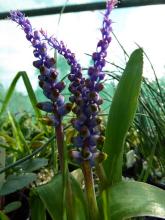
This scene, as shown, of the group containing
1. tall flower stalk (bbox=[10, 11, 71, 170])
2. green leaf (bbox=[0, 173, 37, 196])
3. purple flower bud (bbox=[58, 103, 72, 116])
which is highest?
tall flower stalk (bbox=[10, 11, 71, 170])

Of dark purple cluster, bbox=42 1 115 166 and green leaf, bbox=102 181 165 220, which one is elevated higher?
dark purple cluster, bbox=42 1 115 166

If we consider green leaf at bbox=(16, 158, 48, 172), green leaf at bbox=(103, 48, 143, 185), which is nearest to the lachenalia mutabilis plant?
green leaf at bbox=(103, 48, 143, 185)

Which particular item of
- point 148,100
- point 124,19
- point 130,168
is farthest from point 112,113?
point 124,19

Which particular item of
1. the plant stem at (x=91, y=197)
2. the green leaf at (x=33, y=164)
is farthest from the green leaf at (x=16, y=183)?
the plant stem at (x=91, y=197)

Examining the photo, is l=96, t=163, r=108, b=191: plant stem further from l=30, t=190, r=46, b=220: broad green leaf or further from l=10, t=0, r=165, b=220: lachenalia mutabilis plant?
l=30, t=190, r=46, b=220: broad green leaf

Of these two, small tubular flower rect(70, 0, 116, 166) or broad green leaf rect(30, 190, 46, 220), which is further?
broad green leaf rect(30, 190, 46, 220)

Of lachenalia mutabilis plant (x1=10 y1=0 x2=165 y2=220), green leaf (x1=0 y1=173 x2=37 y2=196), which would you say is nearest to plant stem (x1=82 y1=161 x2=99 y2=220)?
lachenalia mutabilis plant (x1=10 y1=0 x2=165 y2=220)

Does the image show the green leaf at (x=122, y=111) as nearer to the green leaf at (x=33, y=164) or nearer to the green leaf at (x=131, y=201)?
the green leaf at (x=131, y=201)

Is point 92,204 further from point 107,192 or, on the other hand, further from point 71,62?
point 71,62
